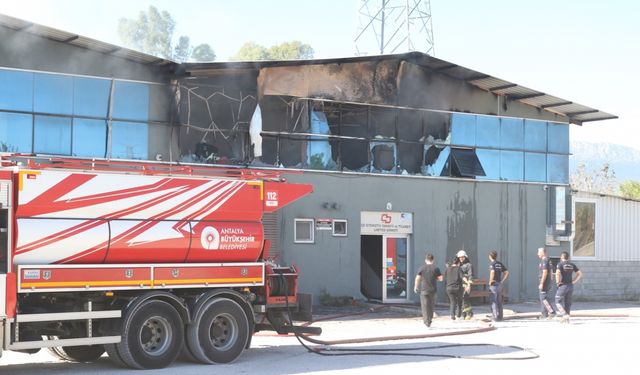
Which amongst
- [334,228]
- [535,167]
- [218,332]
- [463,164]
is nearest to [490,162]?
[463,164]

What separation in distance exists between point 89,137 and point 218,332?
8.84 meters

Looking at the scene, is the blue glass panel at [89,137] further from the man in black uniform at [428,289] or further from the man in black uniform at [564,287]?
the man in black uniform at [564,287]

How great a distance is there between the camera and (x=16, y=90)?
67.4ft

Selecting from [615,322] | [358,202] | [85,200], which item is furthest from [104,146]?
[615,322]

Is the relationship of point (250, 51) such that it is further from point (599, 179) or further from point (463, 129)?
point (463, 129)

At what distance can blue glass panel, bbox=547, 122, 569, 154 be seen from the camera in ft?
96.7

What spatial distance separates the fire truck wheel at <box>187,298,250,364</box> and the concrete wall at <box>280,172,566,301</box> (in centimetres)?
924

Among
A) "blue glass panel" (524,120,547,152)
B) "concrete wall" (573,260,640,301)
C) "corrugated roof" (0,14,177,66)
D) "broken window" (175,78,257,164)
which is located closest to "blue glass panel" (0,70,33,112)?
"corrugated roof" (0,14,177,66)

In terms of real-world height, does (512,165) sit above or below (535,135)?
below

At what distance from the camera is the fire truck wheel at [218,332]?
13977 mm

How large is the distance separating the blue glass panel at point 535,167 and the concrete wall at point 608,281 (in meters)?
3.43

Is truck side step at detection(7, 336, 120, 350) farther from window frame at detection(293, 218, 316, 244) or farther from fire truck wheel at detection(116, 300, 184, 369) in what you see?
window frame at detection(293, 218, 316, 244)

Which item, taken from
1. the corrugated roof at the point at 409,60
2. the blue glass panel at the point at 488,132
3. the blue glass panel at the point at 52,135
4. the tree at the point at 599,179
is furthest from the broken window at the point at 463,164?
the tree at the point at 599,179

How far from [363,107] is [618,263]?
39.9 ft
